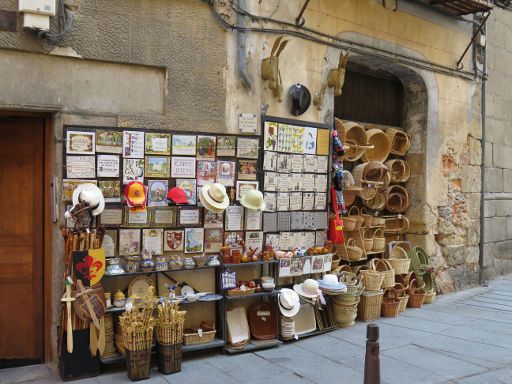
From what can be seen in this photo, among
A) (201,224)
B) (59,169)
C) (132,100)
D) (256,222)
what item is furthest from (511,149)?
(59,169)

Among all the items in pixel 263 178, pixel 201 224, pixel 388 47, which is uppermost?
pixel 388 47

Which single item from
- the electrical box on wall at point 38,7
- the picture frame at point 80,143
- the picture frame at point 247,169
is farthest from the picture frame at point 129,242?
the electrical box on wall at point 38,7

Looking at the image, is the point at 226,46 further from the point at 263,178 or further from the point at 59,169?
the point at 59,169

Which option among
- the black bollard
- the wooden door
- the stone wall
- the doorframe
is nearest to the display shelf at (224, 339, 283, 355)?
the doorframe

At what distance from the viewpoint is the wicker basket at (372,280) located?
636cm

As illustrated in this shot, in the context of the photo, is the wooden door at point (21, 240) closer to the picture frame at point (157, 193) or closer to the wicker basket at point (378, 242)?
the picture frame at point (157, 193)

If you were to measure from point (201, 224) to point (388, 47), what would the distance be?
12.6 feet

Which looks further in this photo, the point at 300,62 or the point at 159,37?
the point at 300,62

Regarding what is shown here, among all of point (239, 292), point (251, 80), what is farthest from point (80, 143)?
point (239, 292)

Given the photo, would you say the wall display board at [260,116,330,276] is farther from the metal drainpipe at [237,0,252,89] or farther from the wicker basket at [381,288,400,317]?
the wicker basket at [381,288,400,317]

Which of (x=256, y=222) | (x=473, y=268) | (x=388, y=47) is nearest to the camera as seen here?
(x=256, y=222)

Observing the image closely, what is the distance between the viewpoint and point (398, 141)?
7.83 meters

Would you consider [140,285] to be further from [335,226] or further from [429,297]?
[429,297]

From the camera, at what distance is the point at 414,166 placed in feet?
25.7
